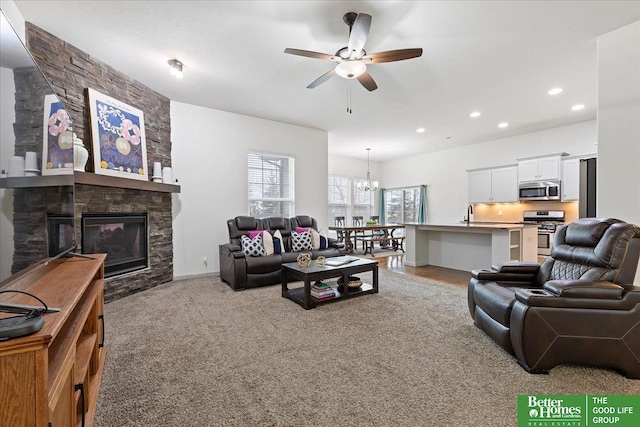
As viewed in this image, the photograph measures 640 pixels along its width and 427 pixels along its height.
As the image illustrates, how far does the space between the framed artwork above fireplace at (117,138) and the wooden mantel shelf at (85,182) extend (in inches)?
6.2

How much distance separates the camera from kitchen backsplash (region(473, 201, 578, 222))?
595 cm

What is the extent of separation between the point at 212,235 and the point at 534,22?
504 cm

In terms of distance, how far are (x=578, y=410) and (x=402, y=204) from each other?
8.01 metres

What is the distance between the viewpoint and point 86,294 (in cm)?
181

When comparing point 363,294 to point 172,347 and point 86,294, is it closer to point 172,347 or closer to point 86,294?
point 172,347

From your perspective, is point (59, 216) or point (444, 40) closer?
point (59, 216)

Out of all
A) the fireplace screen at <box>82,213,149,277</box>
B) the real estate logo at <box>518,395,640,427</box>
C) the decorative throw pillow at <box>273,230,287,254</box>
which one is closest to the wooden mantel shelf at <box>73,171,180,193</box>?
the fireplace screen at <box>82,213,149,277</box>

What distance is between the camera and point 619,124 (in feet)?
9.03

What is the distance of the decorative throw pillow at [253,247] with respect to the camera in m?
4.30

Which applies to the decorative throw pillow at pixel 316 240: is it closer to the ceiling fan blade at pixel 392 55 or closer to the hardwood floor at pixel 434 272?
the hardwood floor at pixel 434 272

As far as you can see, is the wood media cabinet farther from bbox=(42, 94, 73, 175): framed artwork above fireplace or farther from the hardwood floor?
the hardwood floor

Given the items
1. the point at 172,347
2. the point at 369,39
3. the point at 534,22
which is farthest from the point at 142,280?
the point at 534,22

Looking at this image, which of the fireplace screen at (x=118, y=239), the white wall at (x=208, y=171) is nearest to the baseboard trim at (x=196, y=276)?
the white wall at (x=208, y=171)

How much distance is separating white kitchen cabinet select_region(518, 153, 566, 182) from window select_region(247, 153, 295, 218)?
203 inches
